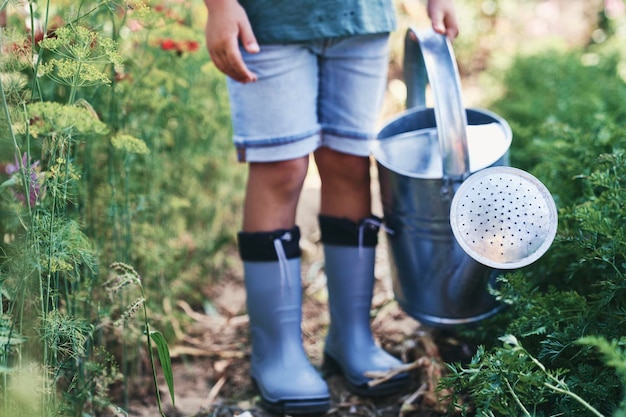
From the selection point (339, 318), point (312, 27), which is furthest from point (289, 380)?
point (312, 27)

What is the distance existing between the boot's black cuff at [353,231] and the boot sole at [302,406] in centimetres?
38

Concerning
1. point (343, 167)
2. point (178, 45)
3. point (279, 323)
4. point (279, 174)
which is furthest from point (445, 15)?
point (279, 323)

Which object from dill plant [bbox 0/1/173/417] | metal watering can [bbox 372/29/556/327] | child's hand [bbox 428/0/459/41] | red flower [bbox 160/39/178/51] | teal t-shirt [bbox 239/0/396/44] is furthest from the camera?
red flower [bbox 160/39/178/51]

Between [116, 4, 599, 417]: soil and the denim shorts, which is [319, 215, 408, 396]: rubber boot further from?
the denim shorts

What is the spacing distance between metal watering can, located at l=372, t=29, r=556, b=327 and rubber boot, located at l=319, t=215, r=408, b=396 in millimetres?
69

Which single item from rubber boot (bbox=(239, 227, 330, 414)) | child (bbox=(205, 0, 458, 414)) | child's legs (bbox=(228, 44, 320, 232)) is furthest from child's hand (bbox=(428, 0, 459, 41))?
rubber boot (bbox=(239, 227, 330, 414))

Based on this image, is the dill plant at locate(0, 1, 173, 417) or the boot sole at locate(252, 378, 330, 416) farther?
the boot sole at locate(252, 378, 330, 416)

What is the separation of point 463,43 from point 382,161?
3.77 meters

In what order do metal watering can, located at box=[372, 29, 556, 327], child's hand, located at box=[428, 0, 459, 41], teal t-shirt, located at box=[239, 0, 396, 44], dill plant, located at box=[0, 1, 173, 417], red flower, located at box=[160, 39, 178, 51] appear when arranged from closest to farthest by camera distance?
dill plant, located at box=[0, 1, 173, 417]
metal watering can, located at box=[372, 29, 556, 327]
teal t-shirt, located at box=[239, 0, 396, 44]
child's hand, located at box=[428, 0, 459, 41]
red flower, located at box=[160, 39, 178, 51]

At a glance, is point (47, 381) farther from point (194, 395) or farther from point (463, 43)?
point (463, 43)

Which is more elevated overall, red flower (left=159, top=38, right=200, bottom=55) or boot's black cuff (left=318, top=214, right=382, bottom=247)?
red flower (left=159, top=38, right=200, bottom=55)

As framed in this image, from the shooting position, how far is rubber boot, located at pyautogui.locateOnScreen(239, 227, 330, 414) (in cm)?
157

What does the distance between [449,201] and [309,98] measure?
1.25 ft

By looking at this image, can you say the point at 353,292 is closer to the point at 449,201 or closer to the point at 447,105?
the point at 449,201
